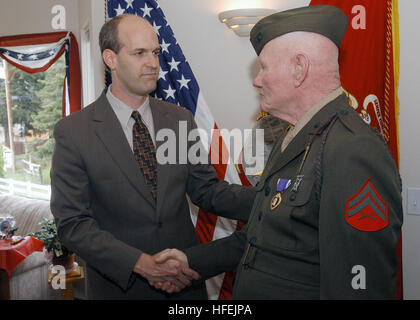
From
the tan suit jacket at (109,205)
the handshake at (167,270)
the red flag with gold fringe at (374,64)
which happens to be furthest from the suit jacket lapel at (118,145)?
the red flag with gold fringe at (374,64)

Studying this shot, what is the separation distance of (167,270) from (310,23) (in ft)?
3.58

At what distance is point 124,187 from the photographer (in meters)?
1.91

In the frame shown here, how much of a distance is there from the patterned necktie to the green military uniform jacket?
0.64 meters

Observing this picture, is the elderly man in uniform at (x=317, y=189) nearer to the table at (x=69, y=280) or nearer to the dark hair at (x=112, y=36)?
the dark hair at (x=112, y=36)

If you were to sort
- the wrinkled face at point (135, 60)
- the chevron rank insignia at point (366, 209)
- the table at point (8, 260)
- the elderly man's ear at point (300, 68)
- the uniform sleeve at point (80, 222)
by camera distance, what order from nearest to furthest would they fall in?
the chevron rank insignia at point (366, 209), the elderly man's ear at point (300, 68), the uniform sleeve at point (80, 222), the wrinkled face at point (135, 60), the table at point (8, 260)

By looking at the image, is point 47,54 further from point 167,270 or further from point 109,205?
point 167,270

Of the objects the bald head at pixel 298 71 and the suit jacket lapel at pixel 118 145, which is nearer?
the bald head at pixel 298 71

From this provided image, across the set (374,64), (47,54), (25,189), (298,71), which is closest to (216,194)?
(298,71)

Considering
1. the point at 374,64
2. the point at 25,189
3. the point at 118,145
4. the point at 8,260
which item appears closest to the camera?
the point at 118,145

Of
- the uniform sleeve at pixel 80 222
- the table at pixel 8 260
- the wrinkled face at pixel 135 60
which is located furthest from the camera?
the table at pixel 8 260

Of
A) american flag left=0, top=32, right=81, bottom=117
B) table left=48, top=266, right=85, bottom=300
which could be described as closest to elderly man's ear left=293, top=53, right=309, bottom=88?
table left=48, top=266, right=85, bottom=300

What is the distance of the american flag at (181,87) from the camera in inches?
107

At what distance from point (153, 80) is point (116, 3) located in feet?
3.27

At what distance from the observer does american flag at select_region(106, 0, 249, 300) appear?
2725 mm
